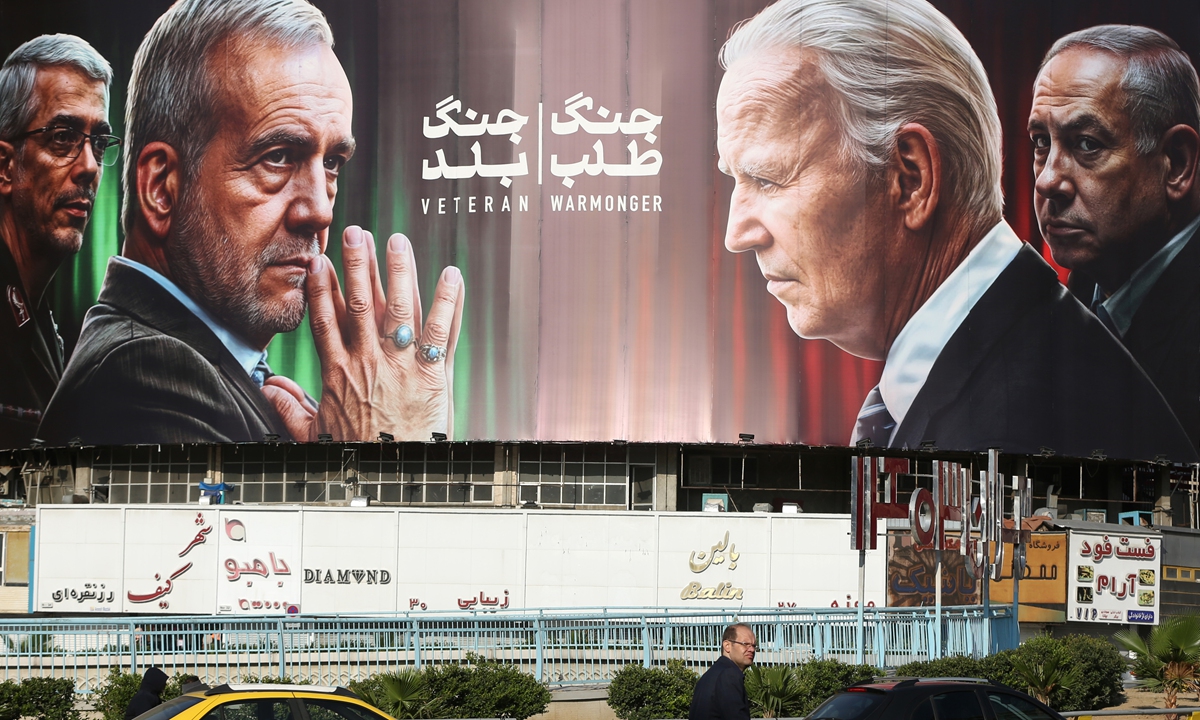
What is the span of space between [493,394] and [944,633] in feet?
63.4

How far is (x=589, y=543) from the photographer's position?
31.4m

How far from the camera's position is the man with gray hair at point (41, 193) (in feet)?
142

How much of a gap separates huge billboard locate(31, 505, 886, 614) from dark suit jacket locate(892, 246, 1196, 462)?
9.21 metres

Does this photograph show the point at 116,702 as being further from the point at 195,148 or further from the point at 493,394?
the point at 195,148

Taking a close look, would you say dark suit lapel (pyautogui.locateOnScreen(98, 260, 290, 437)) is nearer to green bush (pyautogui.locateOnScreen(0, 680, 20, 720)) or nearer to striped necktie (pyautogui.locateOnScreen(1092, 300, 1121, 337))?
green bush (pyautogui.locateOnScreen(0, 680, 20, 720))

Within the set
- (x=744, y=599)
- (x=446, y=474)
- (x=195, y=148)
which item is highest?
(x=195, y=148)

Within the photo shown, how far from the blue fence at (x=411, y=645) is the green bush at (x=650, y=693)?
169cm

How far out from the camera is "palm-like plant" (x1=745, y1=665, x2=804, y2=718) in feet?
53.1

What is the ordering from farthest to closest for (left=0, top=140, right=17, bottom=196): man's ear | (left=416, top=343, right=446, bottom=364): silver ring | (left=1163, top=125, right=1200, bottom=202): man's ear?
(left=0, top=140, right=17, bottom=196): man's ear < (left=1163, top=125, right=1200, bottom=202): man's ear < (left=416, top=343, right=446, bottom=364): silver ring

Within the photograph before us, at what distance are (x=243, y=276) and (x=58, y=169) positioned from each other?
9832 mm

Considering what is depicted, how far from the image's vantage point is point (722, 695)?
9.52m

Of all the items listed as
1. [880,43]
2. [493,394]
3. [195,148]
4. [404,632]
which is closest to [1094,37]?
[880,43]

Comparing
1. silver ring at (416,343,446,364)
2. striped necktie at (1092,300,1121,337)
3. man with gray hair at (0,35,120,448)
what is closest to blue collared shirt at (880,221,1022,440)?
striped necktie at (1092,300,1121,337)

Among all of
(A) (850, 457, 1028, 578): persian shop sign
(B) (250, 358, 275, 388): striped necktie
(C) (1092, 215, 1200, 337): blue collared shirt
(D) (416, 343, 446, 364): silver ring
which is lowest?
(A) (850, 457, 1028, 578): persian shop sign
